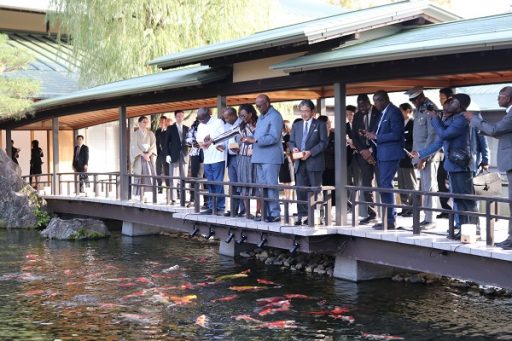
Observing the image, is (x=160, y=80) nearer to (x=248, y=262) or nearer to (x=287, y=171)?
(x=287, y=171)

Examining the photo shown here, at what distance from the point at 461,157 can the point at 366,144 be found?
2362 millimetres

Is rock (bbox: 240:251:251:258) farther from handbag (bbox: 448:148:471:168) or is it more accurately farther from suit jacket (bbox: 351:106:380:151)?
handbag (bbox: 448:148:471:168)

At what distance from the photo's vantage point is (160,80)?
16.6m

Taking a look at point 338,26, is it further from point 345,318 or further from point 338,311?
point 345,318

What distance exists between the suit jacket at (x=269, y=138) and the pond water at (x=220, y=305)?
1.91m

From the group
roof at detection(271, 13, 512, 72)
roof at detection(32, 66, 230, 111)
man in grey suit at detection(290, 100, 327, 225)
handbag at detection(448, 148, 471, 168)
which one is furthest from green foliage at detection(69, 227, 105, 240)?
handbag at detection(448, 148, 471, 168)

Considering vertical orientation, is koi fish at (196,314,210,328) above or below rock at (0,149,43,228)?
below

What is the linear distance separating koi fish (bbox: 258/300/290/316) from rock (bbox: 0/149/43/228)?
461 inches

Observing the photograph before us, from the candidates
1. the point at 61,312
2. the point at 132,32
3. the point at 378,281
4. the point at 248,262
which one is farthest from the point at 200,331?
the point at 132,32

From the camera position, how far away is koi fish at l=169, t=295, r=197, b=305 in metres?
11.0

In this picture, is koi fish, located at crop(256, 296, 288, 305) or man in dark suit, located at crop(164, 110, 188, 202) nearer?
koi fish, located at crop(256, 296, 288, 305)

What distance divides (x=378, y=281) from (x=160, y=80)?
6934 mm

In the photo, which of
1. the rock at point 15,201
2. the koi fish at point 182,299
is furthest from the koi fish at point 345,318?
the rock at point 15,201

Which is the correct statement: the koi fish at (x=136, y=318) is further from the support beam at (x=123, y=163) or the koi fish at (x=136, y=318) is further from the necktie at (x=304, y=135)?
the support beam at (x=123, y=163)
